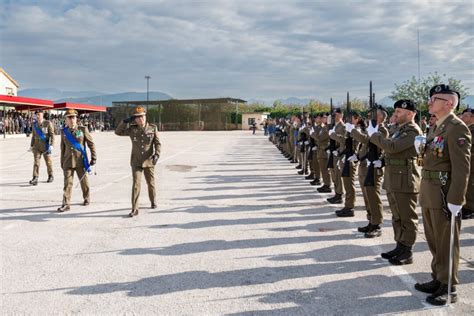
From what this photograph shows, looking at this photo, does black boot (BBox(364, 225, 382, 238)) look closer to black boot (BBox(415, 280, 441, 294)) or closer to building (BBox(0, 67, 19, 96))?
black boot (BBox(415, 280, 441, 294))

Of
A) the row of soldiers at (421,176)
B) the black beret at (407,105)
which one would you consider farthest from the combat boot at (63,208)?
the black beret at (407,105)

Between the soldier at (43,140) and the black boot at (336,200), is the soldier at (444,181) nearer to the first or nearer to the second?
the black boot at (336,200)

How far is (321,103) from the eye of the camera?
69250 mm

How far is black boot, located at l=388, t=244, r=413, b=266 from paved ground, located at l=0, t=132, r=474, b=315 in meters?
0.10

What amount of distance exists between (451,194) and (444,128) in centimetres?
63

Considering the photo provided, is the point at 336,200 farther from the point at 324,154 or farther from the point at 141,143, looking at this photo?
the point at 141,143

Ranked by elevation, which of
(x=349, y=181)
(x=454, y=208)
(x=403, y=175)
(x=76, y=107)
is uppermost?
(x=76, y=107)

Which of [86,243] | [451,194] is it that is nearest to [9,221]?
[86,243]

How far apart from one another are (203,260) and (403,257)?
2.37 m

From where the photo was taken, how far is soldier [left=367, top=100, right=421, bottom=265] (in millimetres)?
4758

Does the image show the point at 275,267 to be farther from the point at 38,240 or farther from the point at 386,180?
the point at 38,240

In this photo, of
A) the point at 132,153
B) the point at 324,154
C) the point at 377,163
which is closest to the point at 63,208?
the point at 132,153

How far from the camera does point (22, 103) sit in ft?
122

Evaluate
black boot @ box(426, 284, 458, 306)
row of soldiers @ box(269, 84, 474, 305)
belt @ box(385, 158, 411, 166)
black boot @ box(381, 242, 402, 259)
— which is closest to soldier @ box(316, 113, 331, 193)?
row of soldiers @ box(269, 84, 474, 305)
